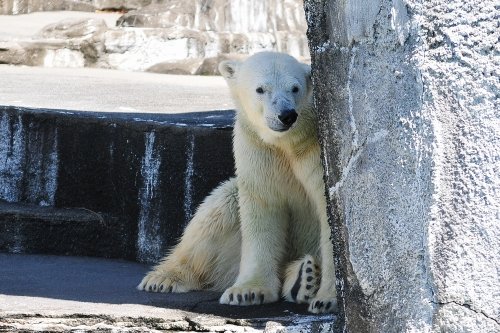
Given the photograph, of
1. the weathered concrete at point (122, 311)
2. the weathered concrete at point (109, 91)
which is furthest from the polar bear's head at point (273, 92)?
the weathered concrete at point (109, 91)

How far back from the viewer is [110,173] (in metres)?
5.86

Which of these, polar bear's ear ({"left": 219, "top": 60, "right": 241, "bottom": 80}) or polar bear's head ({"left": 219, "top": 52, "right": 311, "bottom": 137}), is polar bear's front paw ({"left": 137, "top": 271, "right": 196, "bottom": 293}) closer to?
polar bear's head ({"left": 219, "top": 52, "right": 311, "bottom": 137})

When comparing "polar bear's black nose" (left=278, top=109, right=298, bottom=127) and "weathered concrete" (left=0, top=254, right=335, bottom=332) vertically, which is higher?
"polar bear's black nose" (left=278, top=109, right=298, bottom=127)

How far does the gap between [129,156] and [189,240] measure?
1.04m

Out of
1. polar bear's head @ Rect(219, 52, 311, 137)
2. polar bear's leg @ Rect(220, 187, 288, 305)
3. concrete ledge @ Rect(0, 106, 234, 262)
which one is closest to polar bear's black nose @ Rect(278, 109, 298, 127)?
polar bear's head @ Rect(219, 52, 311, 137)

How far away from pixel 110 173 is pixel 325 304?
2144mm

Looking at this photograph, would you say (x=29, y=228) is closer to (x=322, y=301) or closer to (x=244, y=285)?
(x=244, y=285)

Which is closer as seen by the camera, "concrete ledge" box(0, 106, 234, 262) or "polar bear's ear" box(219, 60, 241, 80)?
"polar bear's ear" box(219, 60, 241, 80)

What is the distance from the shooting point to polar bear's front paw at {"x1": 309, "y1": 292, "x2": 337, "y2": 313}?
4008 mm

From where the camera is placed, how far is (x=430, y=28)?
3.13 metres

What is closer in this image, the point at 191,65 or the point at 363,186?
the point at 363,186

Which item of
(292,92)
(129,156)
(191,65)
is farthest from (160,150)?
(191,65)

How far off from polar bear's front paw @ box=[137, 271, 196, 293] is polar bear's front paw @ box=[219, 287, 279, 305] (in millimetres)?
411

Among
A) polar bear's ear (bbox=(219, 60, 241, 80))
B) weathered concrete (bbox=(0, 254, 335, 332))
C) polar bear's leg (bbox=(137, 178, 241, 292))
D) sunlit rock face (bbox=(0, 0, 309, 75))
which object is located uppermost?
sunlit rock face (bbox=(0, 0, 309, 75))
